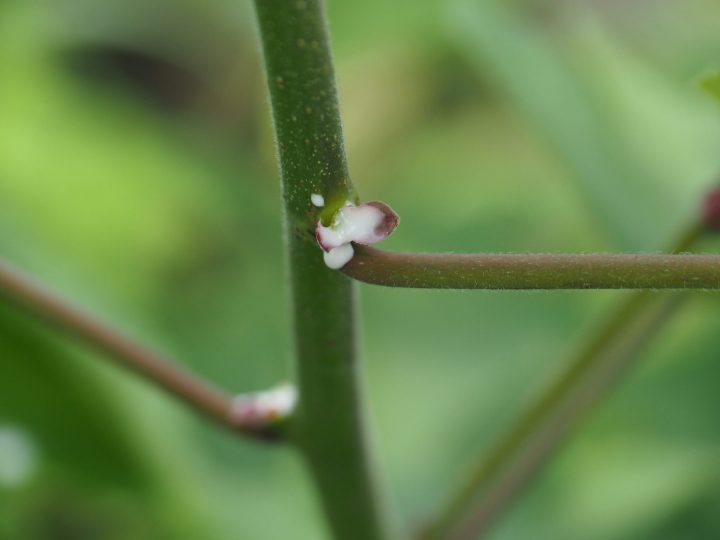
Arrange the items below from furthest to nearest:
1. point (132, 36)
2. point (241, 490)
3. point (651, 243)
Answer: point (132, 36), point (241, 490), point (651, 243)

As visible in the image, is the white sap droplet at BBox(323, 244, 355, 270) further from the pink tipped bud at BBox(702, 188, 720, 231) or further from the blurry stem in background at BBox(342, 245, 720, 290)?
the pink tipped bud at BBox(702, 188, 720, 231)

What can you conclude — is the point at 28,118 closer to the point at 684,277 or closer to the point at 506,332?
the point at 506,332

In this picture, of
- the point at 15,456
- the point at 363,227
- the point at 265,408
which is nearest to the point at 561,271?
the point at 363,227

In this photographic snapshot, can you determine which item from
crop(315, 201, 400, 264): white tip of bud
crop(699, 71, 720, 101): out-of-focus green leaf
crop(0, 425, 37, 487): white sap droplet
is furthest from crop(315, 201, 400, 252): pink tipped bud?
crop(0, 425, 37, 487): white sap droplet

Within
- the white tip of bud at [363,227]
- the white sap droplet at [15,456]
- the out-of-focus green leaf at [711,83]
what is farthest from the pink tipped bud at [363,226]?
the white sap droplet at [15,456]

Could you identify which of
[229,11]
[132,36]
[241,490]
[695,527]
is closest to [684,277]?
[695,527]

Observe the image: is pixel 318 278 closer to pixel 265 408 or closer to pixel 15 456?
pixel 265 408

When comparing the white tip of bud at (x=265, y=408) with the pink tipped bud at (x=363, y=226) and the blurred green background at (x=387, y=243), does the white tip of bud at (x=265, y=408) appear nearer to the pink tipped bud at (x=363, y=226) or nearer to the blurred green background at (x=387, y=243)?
the blurred green background at (x=387, y=243)
